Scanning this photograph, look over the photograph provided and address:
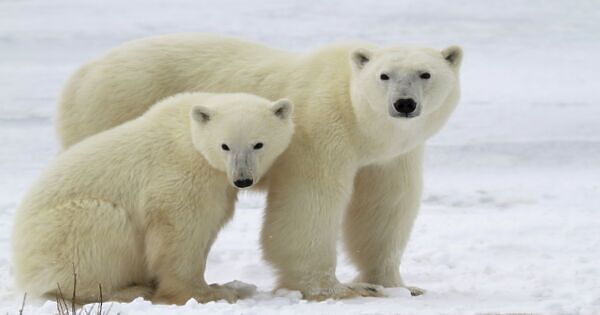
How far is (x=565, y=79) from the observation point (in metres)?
13.3

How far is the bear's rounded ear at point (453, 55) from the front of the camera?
5.49 metres

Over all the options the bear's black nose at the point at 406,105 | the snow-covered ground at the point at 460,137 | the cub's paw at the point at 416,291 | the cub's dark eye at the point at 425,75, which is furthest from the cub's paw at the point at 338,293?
the cub's dark eye at the point at 425,75

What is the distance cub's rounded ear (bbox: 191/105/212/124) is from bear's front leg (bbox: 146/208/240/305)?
0.47 meters

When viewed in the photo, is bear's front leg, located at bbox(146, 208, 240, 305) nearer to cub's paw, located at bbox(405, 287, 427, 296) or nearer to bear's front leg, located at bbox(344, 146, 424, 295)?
bear's front leg, located at bbox(344, 146, 424, 295)

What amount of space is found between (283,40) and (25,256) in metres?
9.57

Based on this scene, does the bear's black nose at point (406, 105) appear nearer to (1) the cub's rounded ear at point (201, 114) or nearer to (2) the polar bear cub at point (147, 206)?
(2) the polar bear cub at point (147, 206)

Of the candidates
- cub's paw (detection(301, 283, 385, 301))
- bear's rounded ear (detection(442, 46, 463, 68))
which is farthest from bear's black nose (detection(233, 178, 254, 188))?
bear's rounded ear (detection(442, 46, 463, 68))

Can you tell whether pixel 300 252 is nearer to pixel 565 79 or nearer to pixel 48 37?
pixel 565 79

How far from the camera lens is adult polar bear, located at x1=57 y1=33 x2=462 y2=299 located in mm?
5426

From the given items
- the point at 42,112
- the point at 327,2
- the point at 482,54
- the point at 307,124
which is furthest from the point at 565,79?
the point at 307,124

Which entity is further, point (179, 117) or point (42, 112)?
point (42, 112)

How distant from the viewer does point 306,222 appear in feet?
18.3

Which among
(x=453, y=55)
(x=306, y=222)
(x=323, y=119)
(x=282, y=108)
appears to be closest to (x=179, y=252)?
(x=306, y=222)

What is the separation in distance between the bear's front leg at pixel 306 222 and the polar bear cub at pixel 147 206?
23cm
